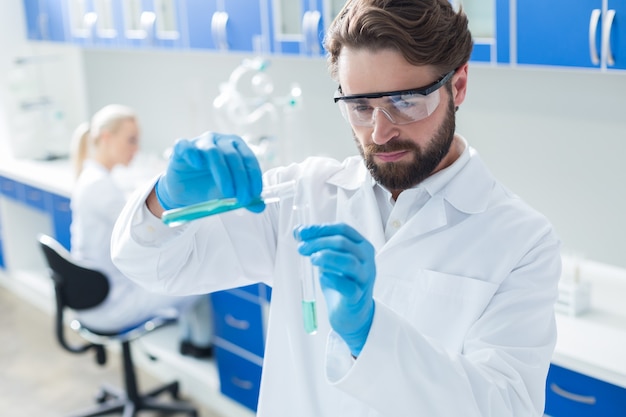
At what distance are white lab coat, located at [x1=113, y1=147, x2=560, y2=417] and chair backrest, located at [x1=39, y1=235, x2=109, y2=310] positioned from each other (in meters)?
1.55

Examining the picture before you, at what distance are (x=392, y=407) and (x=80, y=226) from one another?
231 centimetres

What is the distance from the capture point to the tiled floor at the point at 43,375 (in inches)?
142

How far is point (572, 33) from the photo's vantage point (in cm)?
212

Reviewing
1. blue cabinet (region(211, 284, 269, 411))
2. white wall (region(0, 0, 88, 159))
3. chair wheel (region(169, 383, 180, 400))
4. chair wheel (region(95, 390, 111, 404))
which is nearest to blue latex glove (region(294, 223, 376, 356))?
blue cabinet (region(211, 284, 269, 411))

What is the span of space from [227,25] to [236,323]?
1.17 m

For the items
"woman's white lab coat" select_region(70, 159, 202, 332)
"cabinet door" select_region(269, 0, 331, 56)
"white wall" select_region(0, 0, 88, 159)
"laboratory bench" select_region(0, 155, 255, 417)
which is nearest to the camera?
"cabinet door" select_region(269, 0, 331, 56)

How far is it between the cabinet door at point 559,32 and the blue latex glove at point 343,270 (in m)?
1.24

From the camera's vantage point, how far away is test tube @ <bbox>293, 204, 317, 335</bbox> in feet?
4.29

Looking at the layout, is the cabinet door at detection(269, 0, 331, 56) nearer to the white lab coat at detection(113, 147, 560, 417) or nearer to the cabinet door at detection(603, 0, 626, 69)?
the cabinet door at detection(603, 0, 626, 69)

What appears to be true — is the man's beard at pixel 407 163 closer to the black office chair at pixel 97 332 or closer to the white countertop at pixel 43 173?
the black office chair at pixel 97 332

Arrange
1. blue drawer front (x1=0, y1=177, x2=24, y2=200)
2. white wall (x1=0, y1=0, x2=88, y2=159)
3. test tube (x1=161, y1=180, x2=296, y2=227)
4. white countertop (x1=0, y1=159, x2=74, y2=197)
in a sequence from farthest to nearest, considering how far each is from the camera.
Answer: white wall (x1=0, y1=0, x2=88, y2=159), blue drawer front (x1=0, y1=177, x2=24, y2=200), white countertop (x1=0, y1=159, x2=74, y2=197), test tube (x1=161, y1=180, x2=296, y2=227)

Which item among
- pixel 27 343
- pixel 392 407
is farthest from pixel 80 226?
pixel 392 407

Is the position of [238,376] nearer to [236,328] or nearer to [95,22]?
[236,328]

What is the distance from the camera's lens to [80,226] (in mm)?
3250
